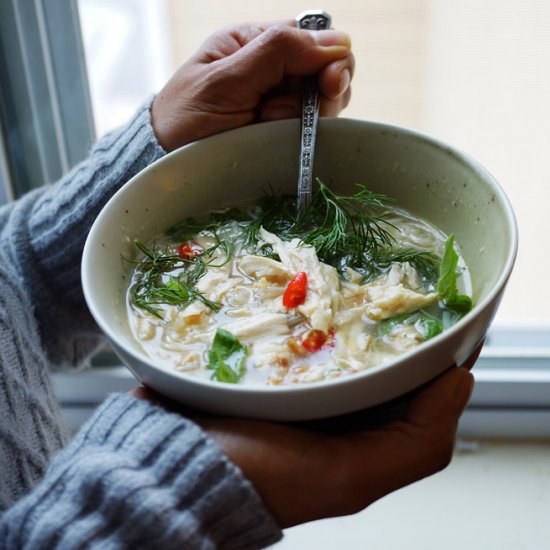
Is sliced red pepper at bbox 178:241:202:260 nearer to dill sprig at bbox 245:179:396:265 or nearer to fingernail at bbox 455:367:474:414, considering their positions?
dill sprig at bbox 245:179:396:265

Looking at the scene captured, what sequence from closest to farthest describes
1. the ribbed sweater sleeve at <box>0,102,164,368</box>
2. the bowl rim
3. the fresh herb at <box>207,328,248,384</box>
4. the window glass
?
the bowl rim
the fresh herb at <box>207,328,248,384</box>
the ribbed sweater sleeve at <box>0,102,164,368</box>
the window glass

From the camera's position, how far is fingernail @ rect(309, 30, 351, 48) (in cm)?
93

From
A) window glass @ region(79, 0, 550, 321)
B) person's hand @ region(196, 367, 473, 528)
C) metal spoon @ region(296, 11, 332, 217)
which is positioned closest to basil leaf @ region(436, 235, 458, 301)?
person's hand @ region(196, 367, 473, 528)

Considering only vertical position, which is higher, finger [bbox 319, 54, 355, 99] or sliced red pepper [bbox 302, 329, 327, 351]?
finger [bbox 319, 54, 355, 99]

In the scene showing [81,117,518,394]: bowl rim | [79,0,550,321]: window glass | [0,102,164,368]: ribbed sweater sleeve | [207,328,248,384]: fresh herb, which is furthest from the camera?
[79,0,550,321]: window glass

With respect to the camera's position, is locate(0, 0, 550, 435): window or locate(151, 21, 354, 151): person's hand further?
locate(0, 0, 550, 435): window

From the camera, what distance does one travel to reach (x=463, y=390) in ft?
2.33

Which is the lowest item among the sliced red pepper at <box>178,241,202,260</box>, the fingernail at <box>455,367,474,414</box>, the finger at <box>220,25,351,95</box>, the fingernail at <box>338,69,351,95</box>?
the fingernail at <box>455,367,474,414</box>

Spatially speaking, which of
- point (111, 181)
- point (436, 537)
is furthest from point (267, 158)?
point (436, 537)

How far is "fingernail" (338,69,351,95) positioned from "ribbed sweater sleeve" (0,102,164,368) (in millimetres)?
254

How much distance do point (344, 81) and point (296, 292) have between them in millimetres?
313

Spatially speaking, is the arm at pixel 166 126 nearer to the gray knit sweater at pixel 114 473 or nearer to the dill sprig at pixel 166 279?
the gray knit sweater at pixel 114 473

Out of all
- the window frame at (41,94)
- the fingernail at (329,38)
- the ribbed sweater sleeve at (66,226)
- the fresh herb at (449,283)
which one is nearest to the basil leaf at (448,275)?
the fresh herb at (449,283)

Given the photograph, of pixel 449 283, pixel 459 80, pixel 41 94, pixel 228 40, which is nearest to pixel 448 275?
pixel 449 283
